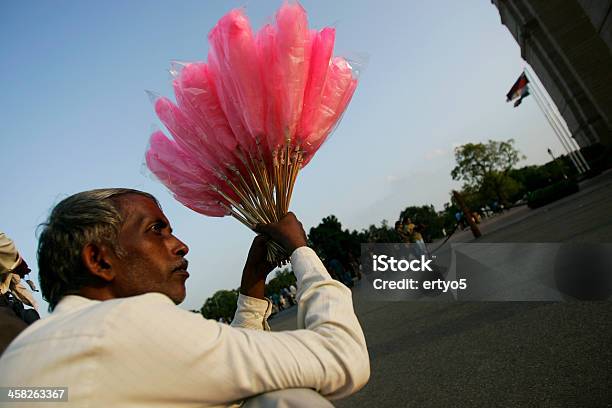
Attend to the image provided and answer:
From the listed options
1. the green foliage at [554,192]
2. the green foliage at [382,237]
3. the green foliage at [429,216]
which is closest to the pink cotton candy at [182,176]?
the green foliage at [382,237]

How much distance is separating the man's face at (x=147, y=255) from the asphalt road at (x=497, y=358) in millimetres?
2802

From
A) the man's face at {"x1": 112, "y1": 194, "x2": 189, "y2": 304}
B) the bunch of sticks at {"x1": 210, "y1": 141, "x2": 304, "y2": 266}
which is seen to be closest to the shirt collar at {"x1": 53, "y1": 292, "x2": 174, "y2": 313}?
the man's face at {"x1": 112, "y1": 194, "x2": 189, "y2": 304}

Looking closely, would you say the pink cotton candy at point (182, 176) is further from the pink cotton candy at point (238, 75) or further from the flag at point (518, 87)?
the flag at point (518, 87)

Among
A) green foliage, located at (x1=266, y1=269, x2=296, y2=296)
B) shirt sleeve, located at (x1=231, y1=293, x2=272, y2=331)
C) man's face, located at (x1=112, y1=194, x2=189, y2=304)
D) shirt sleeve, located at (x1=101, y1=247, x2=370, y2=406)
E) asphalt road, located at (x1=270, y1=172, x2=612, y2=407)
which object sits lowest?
asphalt road, located at (x1=270, y1=172, x2=612, y2=407)

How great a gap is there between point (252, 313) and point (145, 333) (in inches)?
38.0

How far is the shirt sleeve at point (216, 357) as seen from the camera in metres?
1.02

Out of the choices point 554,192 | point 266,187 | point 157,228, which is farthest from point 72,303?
point 554,192

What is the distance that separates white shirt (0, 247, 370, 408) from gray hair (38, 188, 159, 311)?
0.44ft

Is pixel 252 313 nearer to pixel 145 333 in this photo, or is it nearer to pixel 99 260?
pixel 99 260

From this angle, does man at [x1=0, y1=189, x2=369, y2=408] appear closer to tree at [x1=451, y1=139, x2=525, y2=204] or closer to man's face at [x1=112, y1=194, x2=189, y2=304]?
man's face at [x1=112, y1=194, x2=189, y2=304]

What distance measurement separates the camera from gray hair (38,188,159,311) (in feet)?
4.43

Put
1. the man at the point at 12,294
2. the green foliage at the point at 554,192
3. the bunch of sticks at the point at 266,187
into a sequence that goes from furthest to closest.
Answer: the green foliage at the point at 554,192 → the man at the point at 12,294 → the bunch of sticks at the point at 266,187

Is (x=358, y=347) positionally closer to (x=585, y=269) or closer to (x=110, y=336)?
(x=110, y=336)

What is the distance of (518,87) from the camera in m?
34.5
